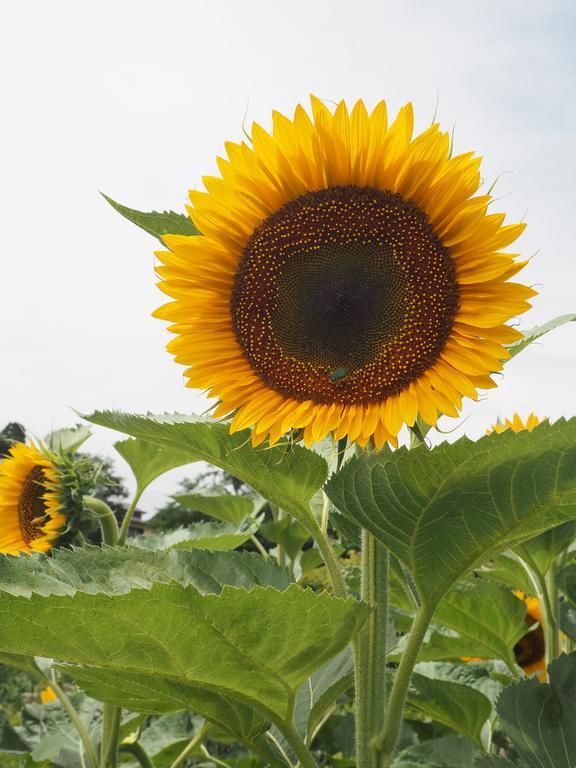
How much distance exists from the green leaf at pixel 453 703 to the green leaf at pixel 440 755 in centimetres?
6

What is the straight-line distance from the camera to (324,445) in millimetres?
1617

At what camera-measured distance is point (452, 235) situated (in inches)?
53.1

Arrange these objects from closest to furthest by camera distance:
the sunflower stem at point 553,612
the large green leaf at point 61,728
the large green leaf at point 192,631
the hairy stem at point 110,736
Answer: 1. the large green leaf at point 192,631
2. the hairy stem at point 110,736
3. the sunflower stem at point 553,612
4. the large green leaf at point 61,728

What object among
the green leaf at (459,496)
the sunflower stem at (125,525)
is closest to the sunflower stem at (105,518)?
the sunflower stem at (125,525)

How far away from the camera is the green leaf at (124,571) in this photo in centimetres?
115

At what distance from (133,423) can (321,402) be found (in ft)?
1.04

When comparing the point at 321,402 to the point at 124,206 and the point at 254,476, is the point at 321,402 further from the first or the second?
the point at 124,206

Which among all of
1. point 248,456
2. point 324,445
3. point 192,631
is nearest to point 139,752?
point 324,445

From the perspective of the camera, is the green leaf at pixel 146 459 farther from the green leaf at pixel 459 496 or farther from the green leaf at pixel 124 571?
the green leaf at pixel 459 496

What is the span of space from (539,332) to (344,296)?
350 mm

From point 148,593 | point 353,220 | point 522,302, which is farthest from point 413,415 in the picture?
point 148,593

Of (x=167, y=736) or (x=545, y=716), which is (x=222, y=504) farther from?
(x=545, y=716)

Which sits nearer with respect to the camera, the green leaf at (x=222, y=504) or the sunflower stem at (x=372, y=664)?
the sunflower stem at (x=372, y=664)

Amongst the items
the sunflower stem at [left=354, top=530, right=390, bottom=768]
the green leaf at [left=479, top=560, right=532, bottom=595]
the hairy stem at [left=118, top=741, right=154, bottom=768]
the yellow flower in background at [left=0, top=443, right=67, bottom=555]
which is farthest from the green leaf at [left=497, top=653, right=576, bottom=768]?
the yellow flower in background at [left=0, top=443, right=67, bottom=555]
